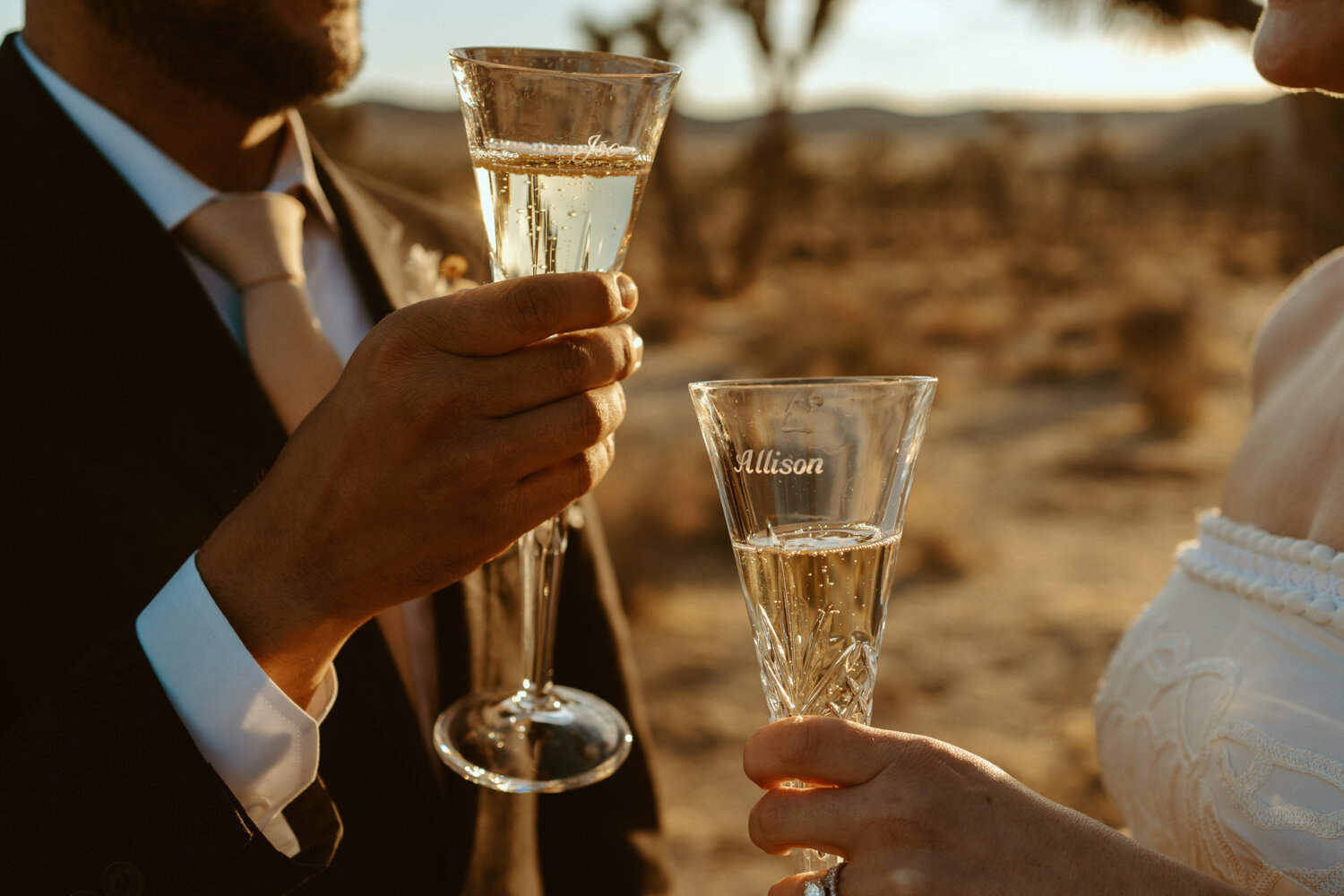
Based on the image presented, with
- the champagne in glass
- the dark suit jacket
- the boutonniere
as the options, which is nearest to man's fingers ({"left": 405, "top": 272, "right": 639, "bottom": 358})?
the champagne in glass

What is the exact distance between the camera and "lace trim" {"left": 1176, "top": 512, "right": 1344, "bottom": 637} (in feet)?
4.66

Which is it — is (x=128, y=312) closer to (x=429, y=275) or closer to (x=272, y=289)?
(x=272, y=289)

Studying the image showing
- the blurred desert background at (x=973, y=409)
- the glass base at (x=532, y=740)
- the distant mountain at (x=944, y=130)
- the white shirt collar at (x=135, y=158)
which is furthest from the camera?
the distant mountain at (x=944, y=130)

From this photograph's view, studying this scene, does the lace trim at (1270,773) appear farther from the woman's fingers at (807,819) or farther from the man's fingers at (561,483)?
the man's fingers at (561,483)

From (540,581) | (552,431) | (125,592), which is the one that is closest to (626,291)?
(552,431)

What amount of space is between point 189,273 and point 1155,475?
30.0ft

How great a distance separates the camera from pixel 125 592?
160 centimetres

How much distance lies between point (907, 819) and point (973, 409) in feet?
36.4

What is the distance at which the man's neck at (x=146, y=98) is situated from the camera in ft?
6.26

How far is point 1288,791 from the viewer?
52.2 inches

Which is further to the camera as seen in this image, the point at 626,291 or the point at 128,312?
the point at 128,312

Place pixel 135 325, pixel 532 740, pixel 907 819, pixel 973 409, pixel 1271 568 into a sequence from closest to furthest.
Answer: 1. pixel 907 819
2. pixel 532 740
3. pixel 1271 568
4. pixel 135 325
5. pixel 973 409

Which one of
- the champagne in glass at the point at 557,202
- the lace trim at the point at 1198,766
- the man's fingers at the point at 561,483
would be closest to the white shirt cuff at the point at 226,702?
the man's fingers at the point at 561,483

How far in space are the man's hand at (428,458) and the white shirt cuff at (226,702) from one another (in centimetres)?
3
